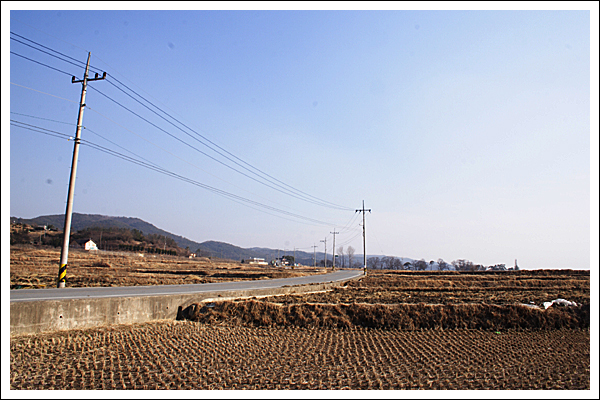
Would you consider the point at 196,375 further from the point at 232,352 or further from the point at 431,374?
the point at 431,374

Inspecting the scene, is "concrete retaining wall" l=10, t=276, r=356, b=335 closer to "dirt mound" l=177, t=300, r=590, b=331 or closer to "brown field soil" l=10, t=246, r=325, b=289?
"dirt mound" l=177, t=300, r=590, b=331

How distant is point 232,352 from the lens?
10.3 metres

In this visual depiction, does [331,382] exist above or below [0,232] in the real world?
below

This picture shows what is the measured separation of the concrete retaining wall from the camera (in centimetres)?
1077

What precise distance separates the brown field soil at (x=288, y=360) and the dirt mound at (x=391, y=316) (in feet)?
5.85

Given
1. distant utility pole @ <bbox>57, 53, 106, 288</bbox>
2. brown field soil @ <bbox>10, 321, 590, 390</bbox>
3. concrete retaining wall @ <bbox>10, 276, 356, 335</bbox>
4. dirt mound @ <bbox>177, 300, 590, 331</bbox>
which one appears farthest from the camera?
distant utility pole @ <bbox>57, 53, 106, 288</bbox>

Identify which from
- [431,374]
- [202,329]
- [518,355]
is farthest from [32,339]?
[518,355]

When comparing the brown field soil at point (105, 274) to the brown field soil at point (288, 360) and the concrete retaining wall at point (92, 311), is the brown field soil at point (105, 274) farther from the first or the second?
the brown field soil at point (288, 360)

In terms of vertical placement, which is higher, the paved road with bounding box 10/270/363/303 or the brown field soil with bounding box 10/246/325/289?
the paved road with bounding box 10/270/363/303

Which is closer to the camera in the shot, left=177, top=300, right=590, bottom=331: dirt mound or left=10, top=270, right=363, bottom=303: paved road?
left=10, top=270, right=363, bottom=303: paved road

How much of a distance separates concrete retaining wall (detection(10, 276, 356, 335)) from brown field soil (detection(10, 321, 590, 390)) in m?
0.65

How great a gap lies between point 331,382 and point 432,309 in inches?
393

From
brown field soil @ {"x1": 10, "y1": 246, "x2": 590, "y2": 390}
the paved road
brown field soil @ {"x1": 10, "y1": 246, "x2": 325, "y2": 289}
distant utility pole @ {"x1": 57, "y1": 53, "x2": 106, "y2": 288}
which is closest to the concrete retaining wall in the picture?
brown field soil @ {"x1": 10, "y1": 246, "x2": 590, "y2": 390}

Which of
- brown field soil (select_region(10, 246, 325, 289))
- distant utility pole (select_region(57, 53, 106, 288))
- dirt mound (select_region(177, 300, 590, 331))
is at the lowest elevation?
brown field soil (select_region(10, 246, 325, 289))
